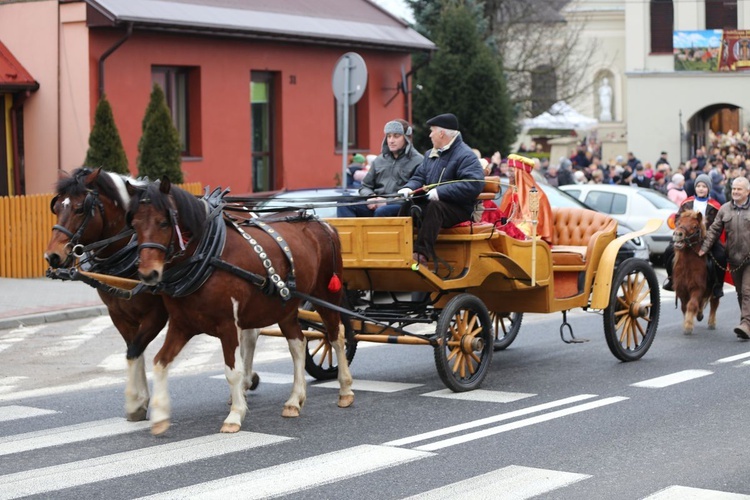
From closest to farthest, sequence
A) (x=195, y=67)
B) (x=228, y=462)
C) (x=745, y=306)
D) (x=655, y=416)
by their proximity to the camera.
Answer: (x=228, y=462)
(x=655, y=416)
(x=745, y=306)
(x=195, y=67)

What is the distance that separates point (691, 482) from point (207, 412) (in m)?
3.81

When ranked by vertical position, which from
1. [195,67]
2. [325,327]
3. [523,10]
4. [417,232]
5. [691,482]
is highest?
[523,10]

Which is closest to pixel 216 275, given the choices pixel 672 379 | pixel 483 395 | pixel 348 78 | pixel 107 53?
pixel 483 395

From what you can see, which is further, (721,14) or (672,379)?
(721,14)

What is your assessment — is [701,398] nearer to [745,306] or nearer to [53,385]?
[745,306]

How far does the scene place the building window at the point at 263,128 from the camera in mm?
25453

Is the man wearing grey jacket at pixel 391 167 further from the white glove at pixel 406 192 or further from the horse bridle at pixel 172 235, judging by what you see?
the horse bridle at pixel 172 235

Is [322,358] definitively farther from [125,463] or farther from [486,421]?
[125,463]

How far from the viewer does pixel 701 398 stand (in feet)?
32.0

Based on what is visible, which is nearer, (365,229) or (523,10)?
(365,229)

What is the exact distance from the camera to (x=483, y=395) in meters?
9.96

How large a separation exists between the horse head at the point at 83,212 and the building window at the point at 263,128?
659 inches

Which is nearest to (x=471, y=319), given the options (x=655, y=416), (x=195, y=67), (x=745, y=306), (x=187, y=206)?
(x=655, y=416)

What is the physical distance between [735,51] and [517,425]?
138 feet
